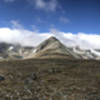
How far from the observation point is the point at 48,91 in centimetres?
2100

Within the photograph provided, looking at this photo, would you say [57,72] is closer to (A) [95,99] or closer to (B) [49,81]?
(B) [49,81]

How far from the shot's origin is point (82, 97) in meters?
18.9

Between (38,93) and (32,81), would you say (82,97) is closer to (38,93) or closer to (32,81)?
(38,93)

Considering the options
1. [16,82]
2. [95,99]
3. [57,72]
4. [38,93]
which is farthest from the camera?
[57,72]

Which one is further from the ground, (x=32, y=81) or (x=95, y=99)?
(x=32, y=81)

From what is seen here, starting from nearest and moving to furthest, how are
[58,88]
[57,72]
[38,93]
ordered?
1. [38,93]
2. [58,88]
3. [57,72]

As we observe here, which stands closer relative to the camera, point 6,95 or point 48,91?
point 6,95

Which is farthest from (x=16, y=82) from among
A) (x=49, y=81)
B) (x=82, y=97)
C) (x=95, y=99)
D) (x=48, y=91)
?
(x=95, y=99)

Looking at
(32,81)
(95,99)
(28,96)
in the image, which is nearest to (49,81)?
(32,81)

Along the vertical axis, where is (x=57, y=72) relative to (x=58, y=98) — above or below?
above

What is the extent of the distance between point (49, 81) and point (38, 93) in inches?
234

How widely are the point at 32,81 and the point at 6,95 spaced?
6968 millimetres

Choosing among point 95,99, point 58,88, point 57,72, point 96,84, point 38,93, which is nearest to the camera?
point 95,99

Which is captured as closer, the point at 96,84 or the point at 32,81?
the point at 96,84
